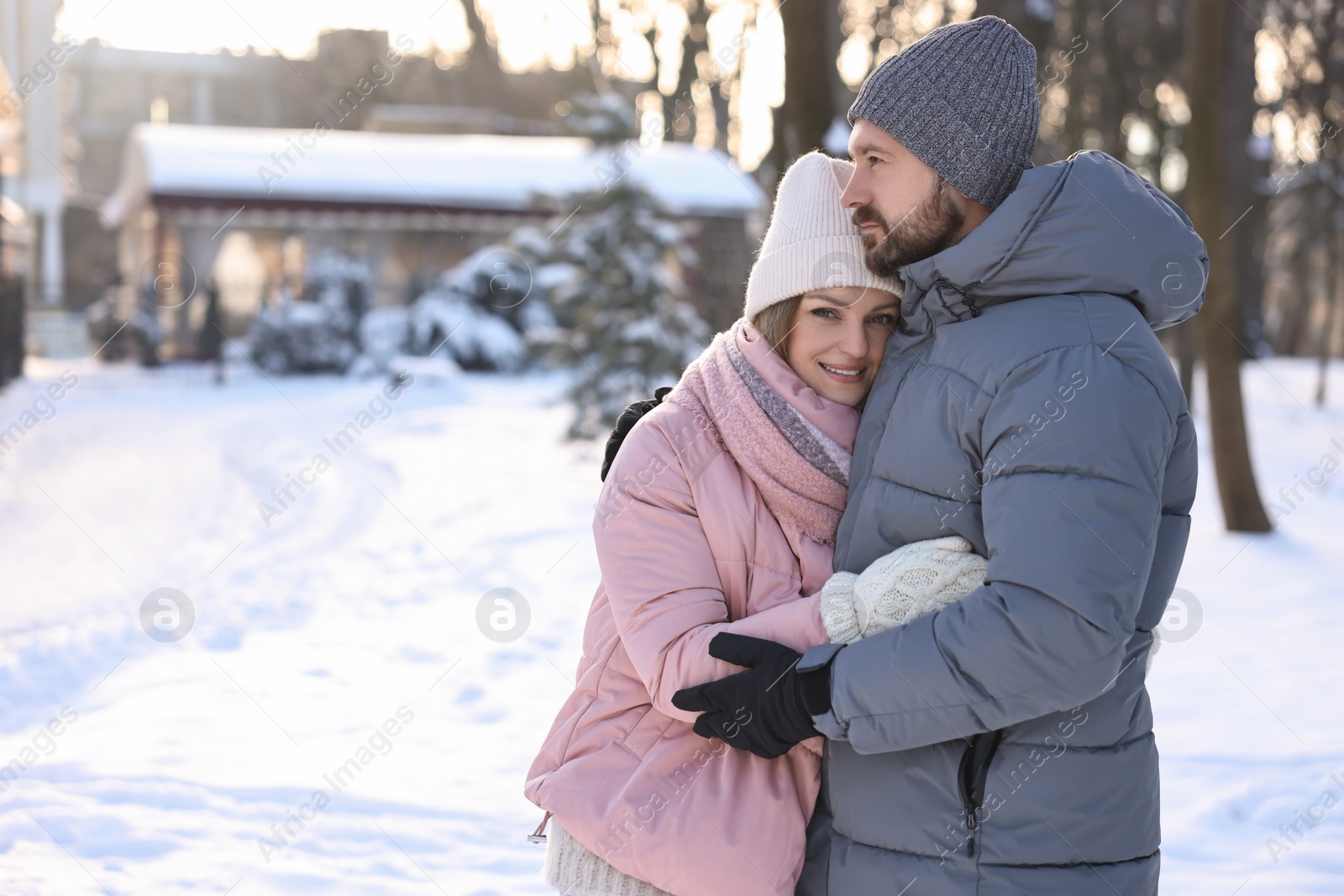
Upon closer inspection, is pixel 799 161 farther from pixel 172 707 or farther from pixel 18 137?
pixel 18 137

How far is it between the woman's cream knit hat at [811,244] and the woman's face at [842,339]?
0.03 meters

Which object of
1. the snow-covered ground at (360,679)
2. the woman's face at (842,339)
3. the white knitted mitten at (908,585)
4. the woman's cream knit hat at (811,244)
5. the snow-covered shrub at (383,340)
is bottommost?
the snow-covered shrub at (383,340)

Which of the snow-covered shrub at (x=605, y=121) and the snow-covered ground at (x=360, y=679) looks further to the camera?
the snow-covered shrub at (x=605, y=121)

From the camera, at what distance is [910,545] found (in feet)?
6.36

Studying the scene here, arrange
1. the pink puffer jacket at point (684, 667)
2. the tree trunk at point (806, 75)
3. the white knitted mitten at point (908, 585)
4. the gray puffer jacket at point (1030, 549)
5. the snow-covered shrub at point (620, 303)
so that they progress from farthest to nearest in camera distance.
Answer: the snow-covered shrub at point (620, 303)
the tree trunk at point (806, 75)
the pink puffer jacket at point (684, 667)
the white knitted mitten at point (908, 585)
the gray puffer jacket at point (1030, 549)

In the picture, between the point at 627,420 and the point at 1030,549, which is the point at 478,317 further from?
the point at 1030,549

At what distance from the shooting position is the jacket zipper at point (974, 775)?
6.20 feet

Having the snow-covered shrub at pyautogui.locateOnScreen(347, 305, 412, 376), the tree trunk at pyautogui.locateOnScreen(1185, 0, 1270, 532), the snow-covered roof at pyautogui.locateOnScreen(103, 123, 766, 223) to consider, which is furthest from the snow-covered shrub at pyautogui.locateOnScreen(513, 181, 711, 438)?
the snow-covered roof at pyautogui.locateOnScreen(103, 123, 766, 223)

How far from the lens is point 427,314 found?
20.9 metres

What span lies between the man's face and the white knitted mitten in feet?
1.89

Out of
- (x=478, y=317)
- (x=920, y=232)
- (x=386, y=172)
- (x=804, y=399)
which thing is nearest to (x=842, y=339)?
(x=804, y=399)

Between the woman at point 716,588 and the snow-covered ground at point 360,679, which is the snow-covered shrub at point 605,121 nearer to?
the snow-covered ground at point 360,679

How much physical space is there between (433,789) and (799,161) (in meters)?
3.15

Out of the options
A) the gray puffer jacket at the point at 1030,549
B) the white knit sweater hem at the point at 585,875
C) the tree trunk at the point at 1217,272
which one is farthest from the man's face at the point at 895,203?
the tree trunk at the point at 1217,272
